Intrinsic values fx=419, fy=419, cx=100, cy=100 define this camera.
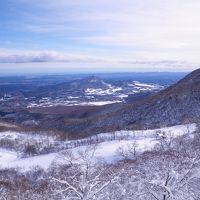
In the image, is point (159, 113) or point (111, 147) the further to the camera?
point (159, 113)

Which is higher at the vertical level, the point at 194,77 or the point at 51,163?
the point at 194,77

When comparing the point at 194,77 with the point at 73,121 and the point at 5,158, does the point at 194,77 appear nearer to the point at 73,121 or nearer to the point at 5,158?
the point at 73,121

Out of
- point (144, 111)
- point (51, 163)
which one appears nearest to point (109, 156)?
point (51, 163)

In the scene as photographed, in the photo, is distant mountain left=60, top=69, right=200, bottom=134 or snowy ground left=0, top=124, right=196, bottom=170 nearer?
snowy ground left=0, top=124, right=196, bottom=170

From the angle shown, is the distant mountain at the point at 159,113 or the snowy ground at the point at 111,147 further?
the distant mountain at the point at 159,113

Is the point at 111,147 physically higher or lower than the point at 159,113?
lower

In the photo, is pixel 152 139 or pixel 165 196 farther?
pixel 152 139

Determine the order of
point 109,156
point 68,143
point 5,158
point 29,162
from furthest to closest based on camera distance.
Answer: point 68,143
point 5,158
point 29,162
point 109,156

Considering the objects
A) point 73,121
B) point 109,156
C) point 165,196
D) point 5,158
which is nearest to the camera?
point 165,196
